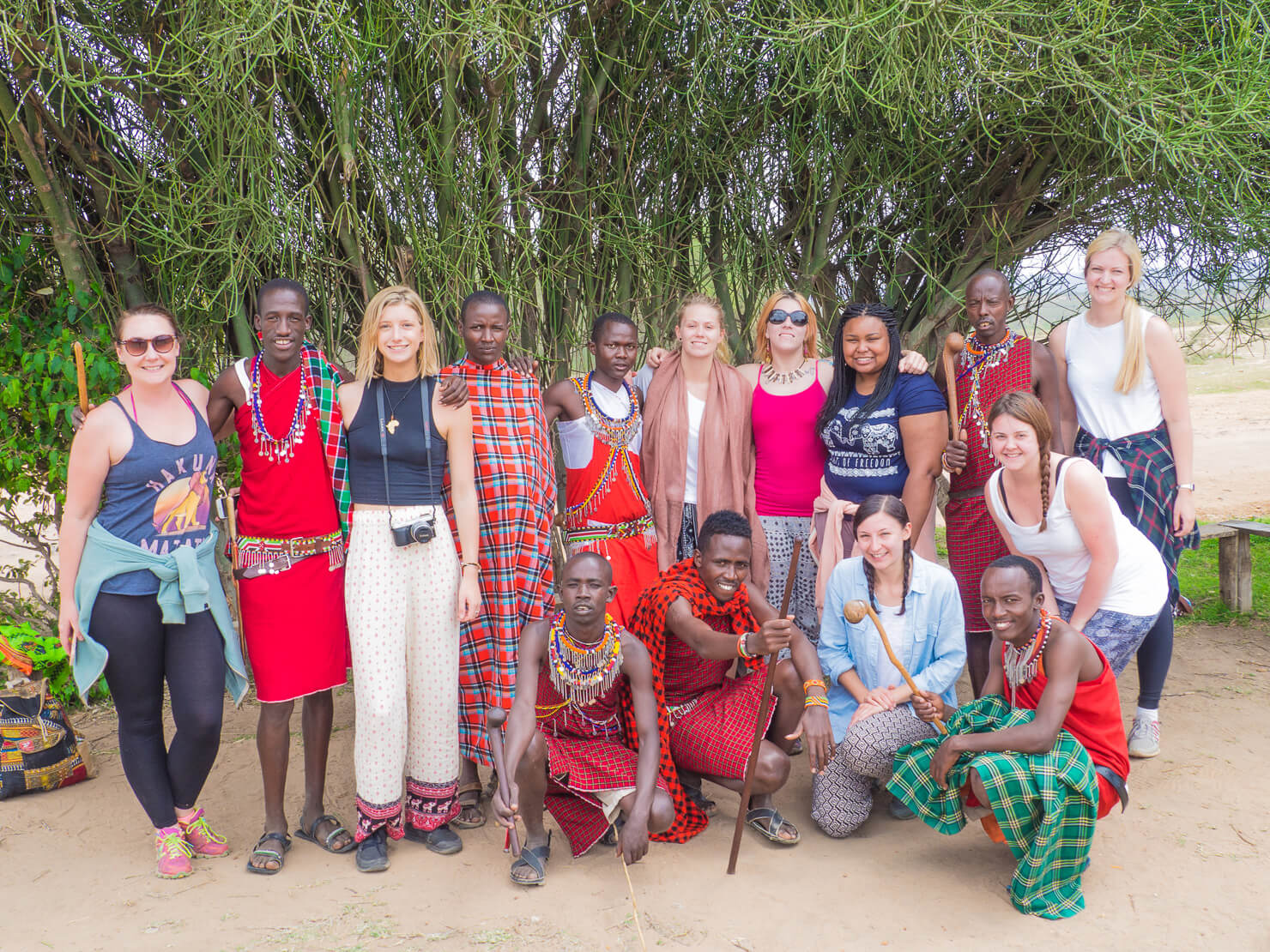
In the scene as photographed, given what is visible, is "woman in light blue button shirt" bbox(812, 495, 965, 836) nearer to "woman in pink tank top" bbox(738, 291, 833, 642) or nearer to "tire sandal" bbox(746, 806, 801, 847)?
"tire sandal" bbox(746, 806, 801, 847)

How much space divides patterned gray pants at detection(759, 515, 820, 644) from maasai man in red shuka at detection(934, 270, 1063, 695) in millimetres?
524

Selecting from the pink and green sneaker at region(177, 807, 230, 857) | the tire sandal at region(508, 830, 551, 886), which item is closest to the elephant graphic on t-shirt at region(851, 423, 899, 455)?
the tire sandal at region(508, 830, 551, 886)

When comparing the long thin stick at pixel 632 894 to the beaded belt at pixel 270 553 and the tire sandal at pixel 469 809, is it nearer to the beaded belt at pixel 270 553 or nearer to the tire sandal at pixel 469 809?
the tire sandal at pixel 469 809

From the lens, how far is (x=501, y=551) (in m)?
3.49

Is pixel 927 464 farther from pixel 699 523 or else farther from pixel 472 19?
pixel 472 19

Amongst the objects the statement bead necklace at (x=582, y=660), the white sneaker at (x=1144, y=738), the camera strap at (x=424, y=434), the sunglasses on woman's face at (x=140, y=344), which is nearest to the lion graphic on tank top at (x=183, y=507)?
the sunglasses on woman's face at (x=140, y=344)

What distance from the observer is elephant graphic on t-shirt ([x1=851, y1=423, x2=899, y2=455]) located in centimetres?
355

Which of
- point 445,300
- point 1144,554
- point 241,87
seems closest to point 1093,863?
point 1144,554

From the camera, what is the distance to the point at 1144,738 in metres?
3.79

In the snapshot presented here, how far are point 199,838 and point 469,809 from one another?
831mm

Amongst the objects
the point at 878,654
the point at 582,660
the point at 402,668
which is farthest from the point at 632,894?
the point at 878,654

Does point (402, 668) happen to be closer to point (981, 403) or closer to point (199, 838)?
point (199, 838)

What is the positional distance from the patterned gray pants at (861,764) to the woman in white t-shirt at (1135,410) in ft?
3.70

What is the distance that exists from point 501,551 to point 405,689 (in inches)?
21.8
